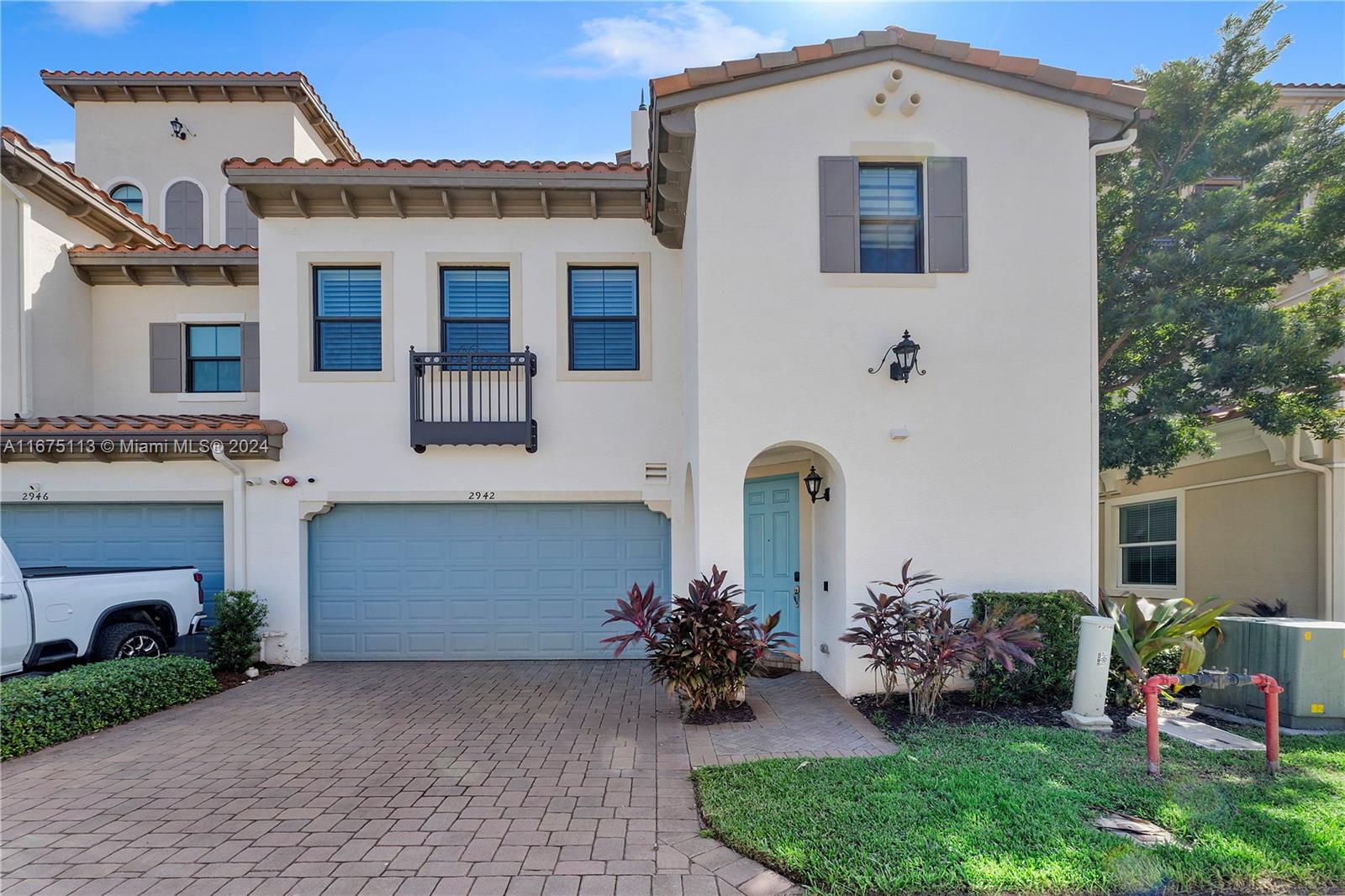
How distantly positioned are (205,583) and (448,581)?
3.19 meters

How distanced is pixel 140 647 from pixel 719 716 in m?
6.65

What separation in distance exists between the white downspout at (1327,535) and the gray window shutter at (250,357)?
13.5 metres

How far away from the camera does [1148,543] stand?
10.3 m

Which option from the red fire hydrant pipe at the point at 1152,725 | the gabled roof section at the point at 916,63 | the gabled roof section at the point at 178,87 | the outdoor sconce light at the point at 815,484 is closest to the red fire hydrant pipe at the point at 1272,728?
the red fire hydrant pipe at the point at 1152,725

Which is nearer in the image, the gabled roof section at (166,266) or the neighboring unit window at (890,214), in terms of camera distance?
the neighboring unit window at (890,214)

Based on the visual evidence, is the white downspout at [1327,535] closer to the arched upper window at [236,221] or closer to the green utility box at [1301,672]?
the green utility box at [1301,672]

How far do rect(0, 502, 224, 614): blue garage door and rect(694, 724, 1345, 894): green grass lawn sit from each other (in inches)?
301

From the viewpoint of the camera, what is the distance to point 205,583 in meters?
8.59

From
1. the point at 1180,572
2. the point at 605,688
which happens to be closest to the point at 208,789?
the point at 605,688

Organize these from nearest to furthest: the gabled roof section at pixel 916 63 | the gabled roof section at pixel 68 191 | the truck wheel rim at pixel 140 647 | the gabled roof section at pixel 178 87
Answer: the gabled roof section at pixel 916 63
the truck wheel rim at pixel 140 647
the gabled roof section at pixel 68 191
the gabled roof section at pixel 178 87

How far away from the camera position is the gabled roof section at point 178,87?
41.0 feet

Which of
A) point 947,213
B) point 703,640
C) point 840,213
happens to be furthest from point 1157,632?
point 840,213

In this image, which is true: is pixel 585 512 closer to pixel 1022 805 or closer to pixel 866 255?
Answer: pixel 866 255

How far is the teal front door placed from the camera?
796 cm
